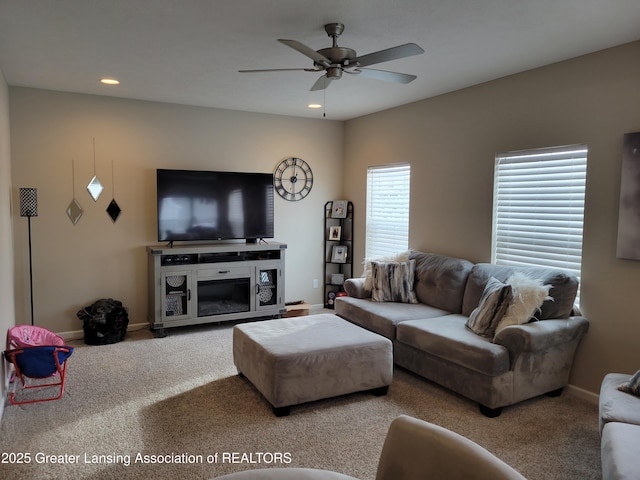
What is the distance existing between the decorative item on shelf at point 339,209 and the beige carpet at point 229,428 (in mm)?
2768

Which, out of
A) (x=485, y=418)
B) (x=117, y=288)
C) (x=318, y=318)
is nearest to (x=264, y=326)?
(x=318, y=318)

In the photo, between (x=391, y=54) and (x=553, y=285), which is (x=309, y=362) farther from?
(x=391, y=54)

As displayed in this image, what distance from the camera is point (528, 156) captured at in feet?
12.8

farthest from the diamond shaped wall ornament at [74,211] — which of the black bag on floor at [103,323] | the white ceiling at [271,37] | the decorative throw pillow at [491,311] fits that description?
the decorative throw pillow at [491,311]

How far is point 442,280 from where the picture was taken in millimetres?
4332

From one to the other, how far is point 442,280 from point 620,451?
8.02ft

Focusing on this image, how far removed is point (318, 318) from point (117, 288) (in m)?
2.47

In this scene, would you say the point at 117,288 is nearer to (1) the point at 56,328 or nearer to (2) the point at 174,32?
(1) the point at 56,328

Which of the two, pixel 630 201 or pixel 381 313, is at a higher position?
pixel 630 201

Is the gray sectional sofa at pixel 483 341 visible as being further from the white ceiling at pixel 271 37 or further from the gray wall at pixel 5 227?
the gray wall at pixel 5 227

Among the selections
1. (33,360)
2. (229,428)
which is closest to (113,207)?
(33,360)

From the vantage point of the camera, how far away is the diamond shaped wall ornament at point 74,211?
4.78 meters

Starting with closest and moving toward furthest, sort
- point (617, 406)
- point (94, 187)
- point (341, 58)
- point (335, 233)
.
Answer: point (617, 406) < point (341, 58) < point (94, 187) < point (335, 233)

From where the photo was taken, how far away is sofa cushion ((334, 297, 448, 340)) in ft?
13.2
